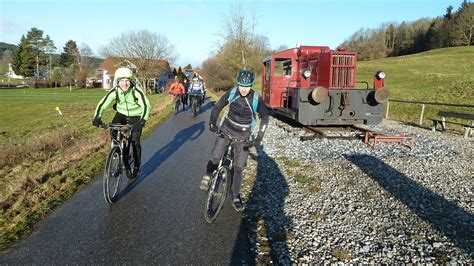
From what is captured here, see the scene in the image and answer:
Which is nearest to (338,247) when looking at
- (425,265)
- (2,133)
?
(425,265)

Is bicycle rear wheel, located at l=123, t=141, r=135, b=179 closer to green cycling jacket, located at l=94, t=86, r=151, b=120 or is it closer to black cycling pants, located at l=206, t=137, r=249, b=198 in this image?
green cycling jacket, located at l=94, t=86, r=151, b=120

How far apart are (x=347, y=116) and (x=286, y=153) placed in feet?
11.3

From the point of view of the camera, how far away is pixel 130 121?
18.1 feet

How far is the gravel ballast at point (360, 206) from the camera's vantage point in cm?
357

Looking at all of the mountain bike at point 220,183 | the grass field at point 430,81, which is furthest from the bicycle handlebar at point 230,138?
the grass field at point 430,81

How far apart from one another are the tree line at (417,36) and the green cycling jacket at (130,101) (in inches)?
2897

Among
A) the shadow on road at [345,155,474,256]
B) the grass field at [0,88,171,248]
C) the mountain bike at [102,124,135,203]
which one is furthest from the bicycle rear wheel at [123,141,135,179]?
the shadow on road at [345,155,474,256]

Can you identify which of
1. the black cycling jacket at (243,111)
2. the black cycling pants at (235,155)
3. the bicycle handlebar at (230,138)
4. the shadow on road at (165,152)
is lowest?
the shadow on road at (165,152)

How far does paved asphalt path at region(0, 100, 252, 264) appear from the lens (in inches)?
133

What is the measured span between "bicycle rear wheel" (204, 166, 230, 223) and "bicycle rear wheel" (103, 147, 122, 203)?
57.8 inches

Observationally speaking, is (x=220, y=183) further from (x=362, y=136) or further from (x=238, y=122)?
(x=362, y=136)

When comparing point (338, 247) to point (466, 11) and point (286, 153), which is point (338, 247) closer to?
point (286, 153)

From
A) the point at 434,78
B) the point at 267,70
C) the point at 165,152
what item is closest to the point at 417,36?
the point at 434,78

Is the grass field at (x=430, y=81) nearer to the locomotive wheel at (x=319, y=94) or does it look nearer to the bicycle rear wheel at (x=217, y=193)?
the locomotive wheel at (x=319, y=94)
